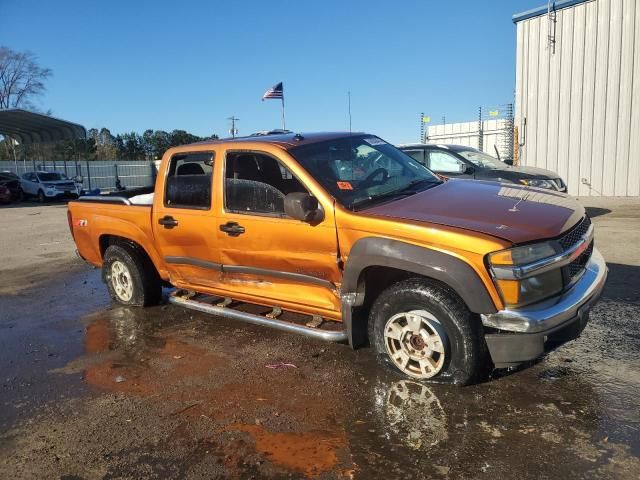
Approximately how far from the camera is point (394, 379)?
3.92 meters

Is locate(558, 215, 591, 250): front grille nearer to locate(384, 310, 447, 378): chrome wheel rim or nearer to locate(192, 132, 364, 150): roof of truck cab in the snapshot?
locate(384, 310, 447, 378): chrome wheel rim

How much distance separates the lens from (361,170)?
4.48 metres

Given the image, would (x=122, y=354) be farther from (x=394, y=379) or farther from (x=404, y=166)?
(x=404, y=166)

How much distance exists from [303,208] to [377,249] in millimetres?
650

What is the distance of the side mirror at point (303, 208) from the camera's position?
12.6 ft

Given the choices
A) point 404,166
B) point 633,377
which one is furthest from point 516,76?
point 633,377

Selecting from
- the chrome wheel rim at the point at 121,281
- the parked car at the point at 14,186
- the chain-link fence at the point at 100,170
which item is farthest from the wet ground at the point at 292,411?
the chain-link fence at the point at 100,170

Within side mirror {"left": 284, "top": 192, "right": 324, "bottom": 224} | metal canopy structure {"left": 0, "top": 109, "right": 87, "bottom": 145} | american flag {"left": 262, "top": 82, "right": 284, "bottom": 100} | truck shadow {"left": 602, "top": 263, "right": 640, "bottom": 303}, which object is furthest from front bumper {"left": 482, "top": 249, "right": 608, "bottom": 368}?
metal canopy structure {"left": 0, "top": 109, "right": 87, "bottom": 145}

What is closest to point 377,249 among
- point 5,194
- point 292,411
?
point 292,411

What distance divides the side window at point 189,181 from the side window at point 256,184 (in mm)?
269

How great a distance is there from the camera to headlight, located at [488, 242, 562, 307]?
3174mm

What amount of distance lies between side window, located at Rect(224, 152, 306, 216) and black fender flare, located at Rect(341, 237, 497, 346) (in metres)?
0.84

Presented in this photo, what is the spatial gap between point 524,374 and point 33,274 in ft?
25.6

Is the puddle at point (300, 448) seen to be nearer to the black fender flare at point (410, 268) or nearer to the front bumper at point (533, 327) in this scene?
the black fender flare at point (410, 268)
